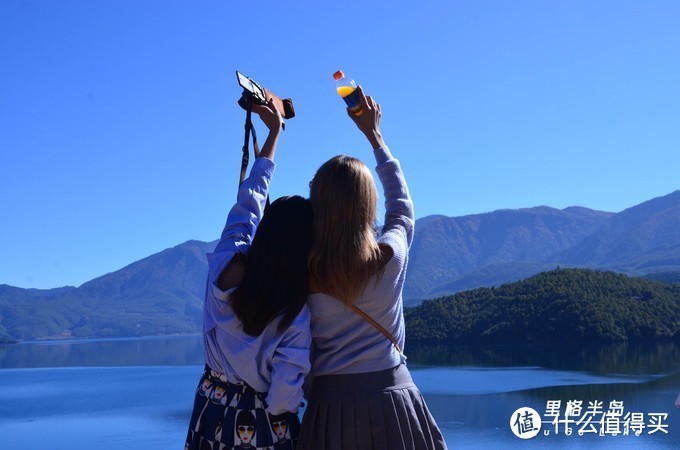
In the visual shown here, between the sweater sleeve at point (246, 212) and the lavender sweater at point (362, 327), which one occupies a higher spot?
the sweater sleeve at point (246, 212)

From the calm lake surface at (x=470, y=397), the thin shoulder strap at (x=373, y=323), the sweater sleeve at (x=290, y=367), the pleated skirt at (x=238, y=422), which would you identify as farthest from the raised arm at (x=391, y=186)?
the calm lake surface at (x=470, y=397)

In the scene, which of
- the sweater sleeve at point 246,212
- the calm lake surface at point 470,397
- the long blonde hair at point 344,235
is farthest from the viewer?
the calm lake surface at point 470,397

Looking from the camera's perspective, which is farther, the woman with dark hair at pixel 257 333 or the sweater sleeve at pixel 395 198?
the sweater sleeve at pixel 395 198

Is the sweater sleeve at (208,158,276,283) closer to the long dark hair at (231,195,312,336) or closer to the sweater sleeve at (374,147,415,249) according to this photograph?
the long dark hair at (231,195,312,336)

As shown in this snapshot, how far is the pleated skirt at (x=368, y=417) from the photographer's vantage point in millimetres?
1981

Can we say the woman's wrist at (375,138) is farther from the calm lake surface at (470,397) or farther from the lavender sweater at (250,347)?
the calm lake surface at (470,397)

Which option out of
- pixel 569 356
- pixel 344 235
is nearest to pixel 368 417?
pixel 344 235

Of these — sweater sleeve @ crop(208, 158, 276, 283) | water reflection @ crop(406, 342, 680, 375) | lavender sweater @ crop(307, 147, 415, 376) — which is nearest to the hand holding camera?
sweater sleeve @ crop(208, 158, 276, 283)

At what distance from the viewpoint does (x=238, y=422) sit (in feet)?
6.66

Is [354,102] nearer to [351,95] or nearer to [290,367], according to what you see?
[351,95]

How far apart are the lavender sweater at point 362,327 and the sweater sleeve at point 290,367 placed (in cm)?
7

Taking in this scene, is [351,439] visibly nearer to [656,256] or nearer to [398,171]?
[398,171]

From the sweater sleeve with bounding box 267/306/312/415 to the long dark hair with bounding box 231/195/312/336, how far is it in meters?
0.03

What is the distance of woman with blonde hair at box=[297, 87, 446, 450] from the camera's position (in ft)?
6.39
